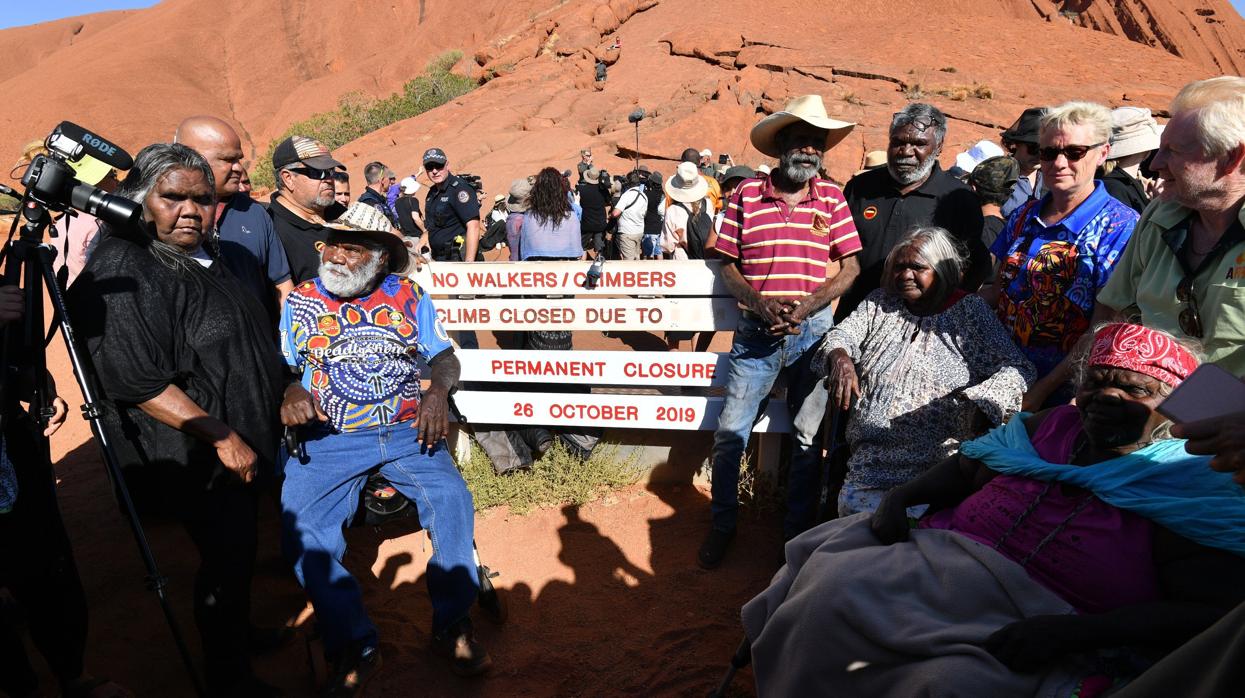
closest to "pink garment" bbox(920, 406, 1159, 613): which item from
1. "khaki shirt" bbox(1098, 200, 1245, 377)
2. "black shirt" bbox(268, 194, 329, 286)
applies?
"khaki shirt" bbox(1098, 200, 1245, 377)

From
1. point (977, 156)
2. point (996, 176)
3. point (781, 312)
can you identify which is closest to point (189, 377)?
point (781, 312)

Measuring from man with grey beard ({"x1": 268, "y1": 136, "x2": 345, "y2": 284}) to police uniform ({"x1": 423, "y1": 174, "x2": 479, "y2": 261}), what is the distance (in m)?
2.56

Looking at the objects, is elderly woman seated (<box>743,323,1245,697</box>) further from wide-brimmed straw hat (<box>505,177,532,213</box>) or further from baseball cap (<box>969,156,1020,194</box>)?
wide-brimmed straw hat (<box>505,177,532,213</box>)

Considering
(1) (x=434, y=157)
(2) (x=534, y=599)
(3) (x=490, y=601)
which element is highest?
(1) (x=434, y=157)

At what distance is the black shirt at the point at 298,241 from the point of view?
158 inches

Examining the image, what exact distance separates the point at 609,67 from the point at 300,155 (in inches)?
1114

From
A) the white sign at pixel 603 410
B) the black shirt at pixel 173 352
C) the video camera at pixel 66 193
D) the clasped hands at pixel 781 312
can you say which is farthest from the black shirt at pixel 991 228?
the video camera at pixel 66 193

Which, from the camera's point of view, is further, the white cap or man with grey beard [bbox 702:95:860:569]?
the white cap

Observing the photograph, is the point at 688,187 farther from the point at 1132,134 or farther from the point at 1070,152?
the point at 1070,152

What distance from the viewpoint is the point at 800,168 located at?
3.38 m

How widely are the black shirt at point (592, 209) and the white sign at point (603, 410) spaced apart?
491cm

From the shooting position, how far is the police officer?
6.79 m

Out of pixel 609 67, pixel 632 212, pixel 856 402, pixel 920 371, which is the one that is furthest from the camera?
pixel 609 67

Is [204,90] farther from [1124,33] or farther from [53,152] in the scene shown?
[1124,33]
